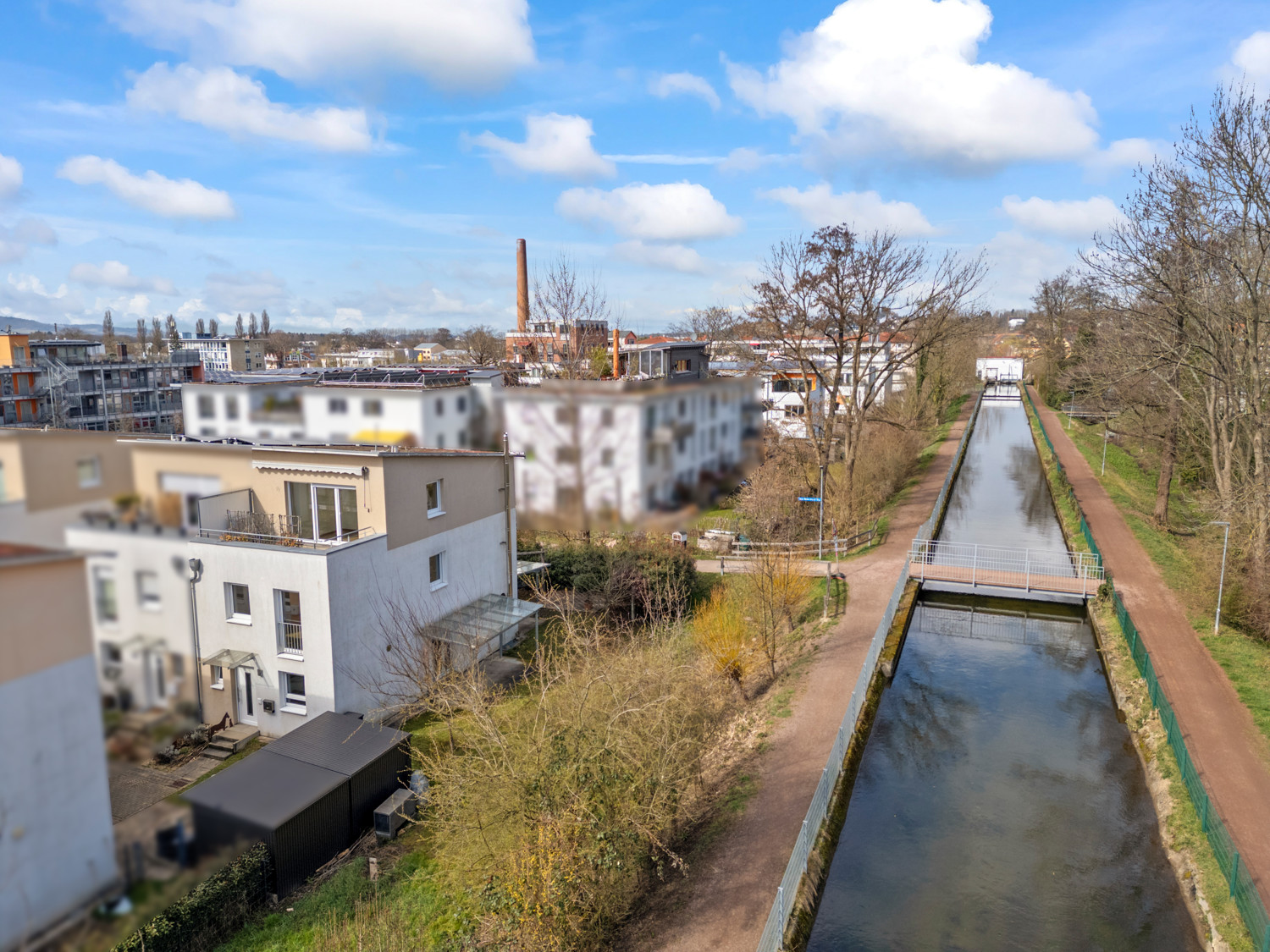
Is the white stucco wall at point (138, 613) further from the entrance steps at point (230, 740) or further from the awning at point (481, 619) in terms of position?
the awning at point (481, 619)

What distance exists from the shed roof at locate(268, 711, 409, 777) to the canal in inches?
365

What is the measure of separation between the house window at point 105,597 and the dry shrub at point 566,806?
37.5ft

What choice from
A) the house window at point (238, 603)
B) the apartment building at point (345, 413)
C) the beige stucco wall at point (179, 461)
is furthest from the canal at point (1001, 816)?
the beige stucco wall at point (179, 461)

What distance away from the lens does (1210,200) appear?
27.9 m

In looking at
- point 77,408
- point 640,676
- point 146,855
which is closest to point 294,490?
point 77,408

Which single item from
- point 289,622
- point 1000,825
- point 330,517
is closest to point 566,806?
point 330,517

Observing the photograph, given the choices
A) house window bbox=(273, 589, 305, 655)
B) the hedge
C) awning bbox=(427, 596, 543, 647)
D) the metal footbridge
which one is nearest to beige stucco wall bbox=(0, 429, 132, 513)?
the hedge

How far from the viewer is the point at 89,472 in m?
1.13

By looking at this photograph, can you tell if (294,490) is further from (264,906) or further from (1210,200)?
(1210,200)

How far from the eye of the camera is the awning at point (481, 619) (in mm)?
21656

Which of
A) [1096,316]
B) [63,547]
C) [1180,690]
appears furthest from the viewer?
[1096,316]

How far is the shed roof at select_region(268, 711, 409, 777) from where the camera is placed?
51.5 feet

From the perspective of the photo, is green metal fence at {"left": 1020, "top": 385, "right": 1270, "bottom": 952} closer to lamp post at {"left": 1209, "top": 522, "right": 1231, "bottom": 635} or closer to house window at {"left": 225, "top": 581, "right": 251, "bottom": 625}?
lamp post at {"left": 1209, "top": 522, "right": 1231, "bottom": 635}

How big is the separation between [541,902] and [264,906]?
5775mm
